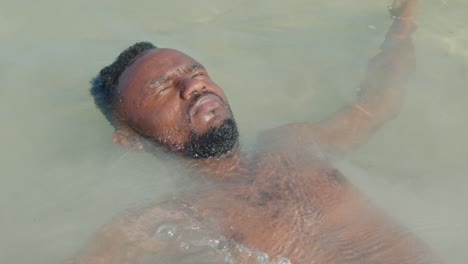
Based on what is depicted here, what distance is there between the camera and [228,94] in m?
4.79

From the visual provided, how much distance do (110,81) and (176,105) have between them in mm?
706

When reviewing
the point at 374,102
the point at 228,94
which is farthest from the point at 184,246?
the point at 374,102

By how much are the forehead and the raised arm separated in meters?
0.82

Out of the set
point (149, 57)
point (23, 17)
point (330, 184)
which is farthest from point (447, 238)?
point (23, 17)

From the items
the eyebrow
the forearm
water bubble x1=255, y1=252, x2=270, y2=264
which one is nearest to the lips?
the eyebrow

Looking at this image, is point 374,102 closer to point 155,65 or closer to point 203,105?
point 203,105

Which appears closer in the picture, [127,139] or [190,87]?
[190,87]

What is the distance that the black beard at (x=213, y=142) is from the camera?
373 centimetres

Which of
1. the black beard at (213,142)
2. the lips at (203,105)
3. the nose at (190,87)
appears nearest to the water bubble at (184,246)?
the black beard at (213,142)

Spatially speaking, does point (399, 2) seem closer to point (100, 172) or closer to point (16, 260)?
point (100, 172)

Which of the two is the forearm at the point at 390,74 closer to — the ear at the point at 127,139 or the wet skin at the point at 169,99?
the wet skin at the point at 169,99

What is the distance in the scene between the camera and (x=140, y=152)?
4000 millimetres

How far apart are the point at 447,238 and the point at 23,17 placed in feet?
13.3

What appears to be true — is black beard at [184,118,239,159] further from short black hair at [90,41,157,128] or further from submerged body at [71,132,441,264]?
short black hair at [90,41,157,128]
